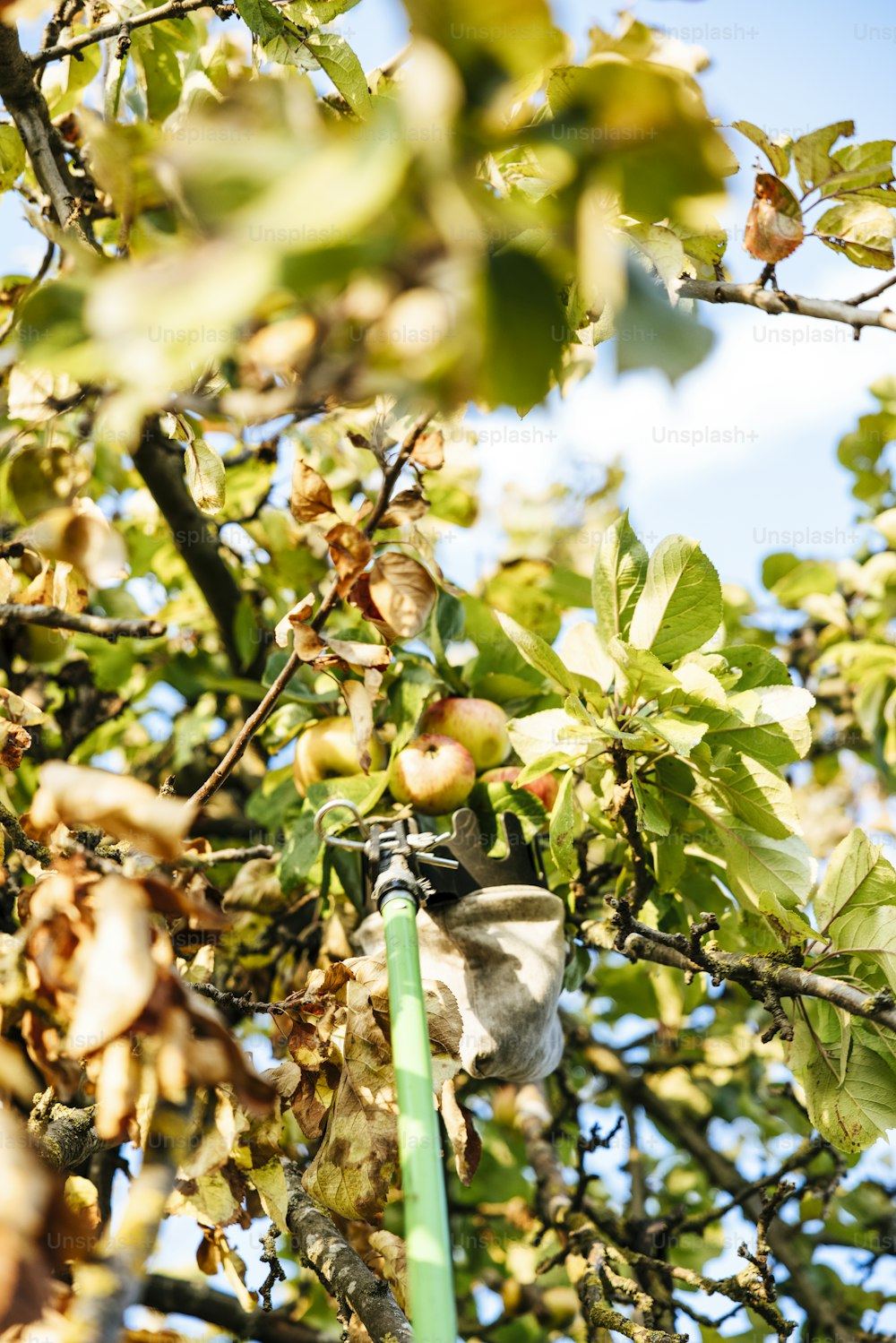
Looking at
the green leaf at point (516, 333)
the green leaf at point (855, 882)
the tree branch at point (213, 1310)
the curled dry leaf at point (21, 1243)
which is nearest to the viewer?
the green leaf at point (516, 333)

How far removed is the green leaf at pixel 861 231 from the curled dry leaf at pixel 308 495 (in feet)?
2.39

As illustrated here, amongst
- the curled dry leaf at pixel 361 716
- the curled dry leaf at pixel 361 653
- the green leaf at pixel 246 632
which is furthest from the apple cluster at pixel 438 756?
the green leaf at pixel 246 632

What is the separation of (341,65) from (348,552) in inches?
25.9

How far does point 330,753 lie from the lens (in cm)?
145

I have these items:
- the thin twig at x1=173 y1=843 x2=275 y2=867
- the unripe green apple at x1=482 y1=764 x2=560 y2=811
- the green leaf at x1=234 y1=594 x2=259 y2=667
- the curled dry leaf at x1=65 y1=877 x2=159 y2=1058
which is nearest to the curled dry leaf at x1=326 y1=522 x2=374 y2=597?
the thin twig at x1=173 y1=843 x2=275 y2=867

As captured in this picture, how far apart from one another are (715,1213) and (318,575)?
53.4 inches

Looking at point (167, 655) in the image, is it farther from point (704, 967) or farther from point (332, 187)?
point (332, 187)

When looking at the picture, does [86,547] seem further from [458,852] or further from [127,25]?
[127,25]

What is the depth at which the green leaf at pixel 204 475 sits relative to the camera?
1.15 m

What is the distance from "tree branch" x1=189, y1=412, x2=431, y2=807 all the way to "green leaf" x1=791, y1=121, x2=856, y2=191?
629 mm

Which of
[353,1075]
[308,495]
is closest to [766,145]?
[308,495]

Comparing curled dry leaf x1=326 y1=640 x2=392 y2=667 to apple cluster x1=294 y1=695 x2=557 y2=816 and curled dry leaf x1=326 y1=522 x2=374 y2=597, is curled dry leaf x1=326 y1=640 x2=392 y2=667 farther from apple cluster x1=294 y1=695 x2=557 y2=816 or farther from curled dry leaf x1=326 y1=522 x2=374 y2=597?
apple cluster x1=294 y1=695 x2=557 y2=816

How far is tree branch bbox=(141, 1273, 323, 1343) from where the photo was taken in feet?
5.79

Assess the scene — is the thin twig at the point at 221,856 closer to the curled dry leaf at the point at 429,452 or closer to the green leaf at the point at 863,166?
the curled dry leaf at the point at 429,452
